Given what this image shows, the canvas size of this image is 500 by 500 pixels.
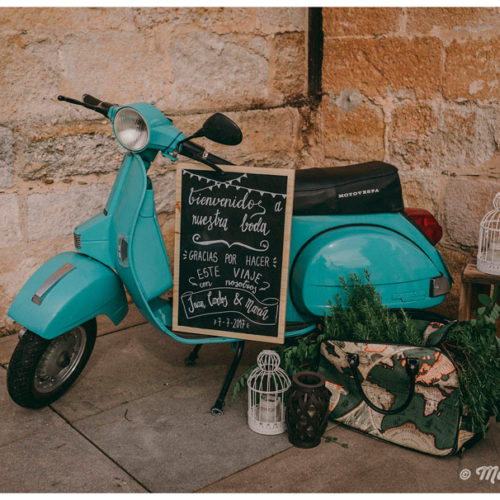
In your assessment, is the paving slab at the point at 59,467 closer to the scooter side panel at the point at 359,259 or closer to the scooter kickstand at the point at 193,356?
Answer: the scooter kickstand at the point at 193,356

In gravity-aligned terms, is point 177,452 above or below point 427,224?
below

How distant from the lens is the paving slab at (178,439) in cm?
236

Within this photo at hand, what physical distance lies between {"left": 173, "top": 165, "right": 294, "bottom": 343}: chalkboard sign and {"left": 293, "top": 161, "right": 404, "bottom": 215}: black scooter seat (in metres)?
0.19

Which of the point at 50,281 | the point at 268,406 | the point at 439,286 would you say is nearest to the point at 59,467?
the point at 50,281

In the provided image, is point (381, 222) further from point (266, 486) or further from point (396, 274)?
point (266, 486)

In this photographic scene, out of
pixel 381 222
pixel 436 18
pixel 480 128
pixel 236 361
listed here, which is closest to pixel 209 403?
pixel 236 361

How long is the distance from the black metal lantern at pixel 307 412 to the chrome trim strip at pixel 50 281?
1.02 meters

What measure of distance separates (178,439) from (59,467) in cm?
46

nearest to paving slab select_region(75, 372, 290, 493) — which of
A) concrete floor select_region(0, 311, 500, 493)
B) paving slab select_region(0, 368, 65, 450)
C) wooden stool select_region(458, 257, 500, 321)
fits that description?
concrete floor select_region(0, 311, 500, 493)

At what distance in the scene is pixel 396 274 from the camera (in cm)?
279

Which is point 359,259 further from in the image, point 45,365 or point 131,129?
point 45,365

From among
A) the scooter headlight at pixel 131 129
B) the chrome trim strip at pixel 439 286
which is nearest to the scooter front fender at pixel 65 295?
the scooter headlight at pixel 131 129

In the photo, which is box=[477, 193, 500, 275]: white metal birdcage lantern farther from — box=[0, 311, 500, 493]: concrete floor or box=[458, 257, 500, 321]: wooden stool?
box=[0, 311, 500, 493]: concrete floor

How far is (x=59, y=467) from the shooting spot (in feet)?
7.85
